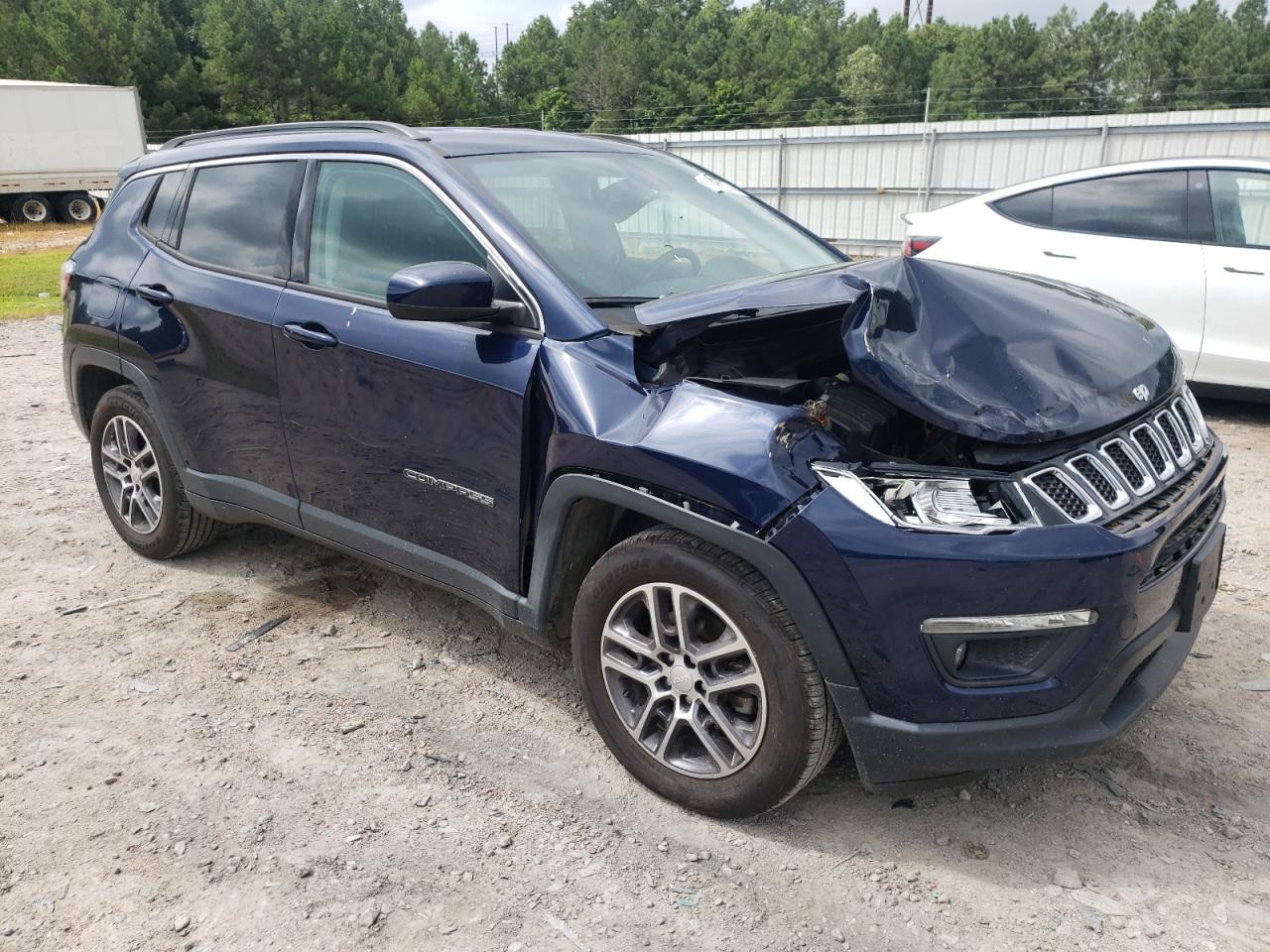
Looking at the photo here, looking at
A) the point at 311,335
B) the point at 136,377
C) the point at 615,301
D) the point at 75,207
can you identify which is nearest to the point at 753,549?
the point at 615,301

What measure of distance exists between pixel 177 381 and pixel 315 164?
3.51ft

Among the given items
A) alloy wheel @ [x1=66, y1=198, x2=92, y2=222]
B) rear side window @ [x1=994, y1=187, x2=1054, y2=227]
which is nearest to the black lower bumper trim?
rear side window @ [x1=994, y1=187, x2=1054, y2=227]

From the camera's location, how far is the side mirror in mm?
2814

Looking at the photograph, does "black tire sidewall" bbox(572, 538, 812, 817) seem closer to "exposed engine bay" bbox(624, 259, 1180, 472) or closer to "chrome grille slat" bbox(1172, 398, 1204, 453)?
"exposed engine bay" bbox(624, 259, 1180, 472)

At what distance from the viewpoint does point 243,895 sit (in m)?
2.55

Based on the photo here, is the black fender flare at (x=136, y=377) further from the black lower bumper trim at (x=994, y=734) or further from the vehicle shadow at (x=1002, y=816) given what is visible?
the black lower bumper trim at (x=994, y=734)

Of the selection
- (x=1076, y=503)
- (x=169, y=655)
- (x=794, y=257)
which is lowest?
(x=169, y=655)

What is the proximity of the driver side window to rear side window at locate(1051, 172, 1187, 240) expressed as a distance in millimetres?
4958

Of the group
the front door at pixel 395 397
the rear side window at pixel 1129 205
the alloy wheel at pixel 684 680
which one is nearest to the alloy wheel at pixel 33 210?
the rear side window at pixel 1129 205

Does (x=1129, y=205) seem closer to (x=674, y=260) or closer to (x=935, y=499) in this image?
(x=674, y=260)

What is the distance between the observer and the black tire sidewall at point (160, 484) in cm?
429

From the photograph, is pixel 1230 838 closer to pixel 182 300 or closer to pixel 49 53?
pixel 182 300

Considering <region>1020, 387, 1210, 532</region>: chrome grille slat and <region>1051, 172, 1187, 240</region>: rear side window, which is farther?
<region>1051, 172, 1187, 240</region>: rear side window

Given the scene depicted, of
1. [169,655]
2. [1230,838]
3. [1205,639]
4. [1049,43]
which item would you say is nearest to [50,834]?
[169,655]
